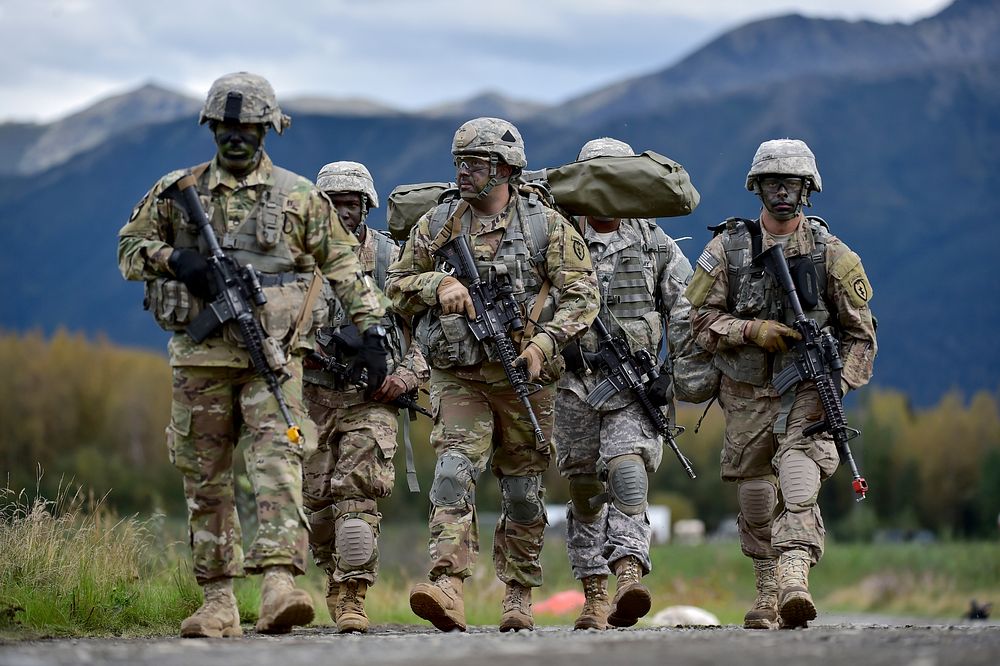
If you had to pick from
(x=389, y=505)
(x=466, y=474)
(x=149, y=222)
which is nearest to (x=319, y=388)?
(x=466, y=474)

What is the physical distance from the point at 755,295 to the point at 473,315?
5.83 ft

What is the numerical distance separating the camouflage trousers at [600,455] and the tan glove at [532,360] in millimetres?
1163

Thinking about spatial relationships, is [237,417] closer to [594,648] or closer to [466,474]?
[466,474]

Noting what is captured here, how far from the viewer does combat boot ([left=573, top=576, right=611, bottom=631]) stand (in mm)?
10336

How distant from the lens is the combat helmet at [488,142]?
9.79 m

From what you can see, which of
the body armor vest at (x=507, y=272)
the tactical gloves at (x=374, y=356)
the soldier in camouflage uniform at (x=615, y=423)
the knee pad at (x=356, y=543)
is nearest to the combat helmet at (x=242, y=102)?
the tactical gloves at (x=374, y=356)

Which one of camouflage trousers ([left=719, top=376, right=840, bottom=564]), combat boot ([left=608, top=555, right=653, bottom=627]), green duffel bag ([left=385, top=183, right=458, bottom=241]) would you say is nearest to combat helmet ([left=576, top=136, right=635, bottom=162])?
green duffel bag ([left=385, top=183, right=458, bottom=241])

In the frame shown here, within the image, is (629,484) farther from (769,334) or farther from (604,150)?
(604,150)

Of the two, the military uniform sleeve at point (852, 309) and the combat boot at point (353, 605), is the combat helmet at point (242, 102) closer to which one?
the combat boot at point (353, 605)

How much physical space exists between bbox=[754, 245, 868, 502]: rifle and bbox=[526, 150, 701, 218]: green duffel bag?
2.46 ft

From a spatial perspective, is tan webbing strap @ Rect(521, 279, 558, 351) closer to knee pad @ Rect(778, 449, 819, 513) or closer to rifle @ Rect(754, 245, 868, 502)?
rifle @ Rect(754, 245, 868, 502)

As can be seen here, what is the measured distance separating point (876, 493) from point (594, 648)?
321 ft

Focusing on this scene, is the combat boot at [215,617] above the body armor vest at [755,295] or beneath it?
beneath

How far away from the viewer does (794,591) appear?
8.94 meters
